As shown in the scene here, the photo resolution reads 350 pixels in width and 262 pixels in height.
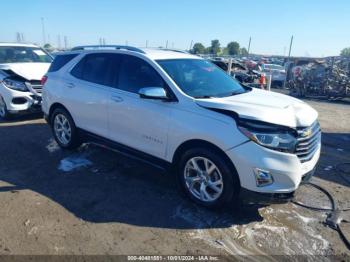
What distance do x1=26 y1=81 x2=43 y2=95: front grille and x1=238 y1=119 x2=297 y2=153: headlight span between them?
6.03 metres

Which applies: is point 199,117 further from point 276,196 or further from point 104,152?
point 104,152

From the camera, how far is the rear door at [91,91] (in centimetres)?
506

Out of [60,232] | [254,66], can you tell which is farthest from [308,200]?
[254,66]

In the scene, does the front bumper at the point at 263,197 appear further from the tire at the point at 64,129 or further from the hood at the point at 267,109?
the tire at the point at 64,129

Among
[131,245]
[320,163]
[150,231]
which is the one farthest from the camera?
[320,163]

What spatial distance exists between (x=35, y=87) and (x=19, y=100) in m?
0.48

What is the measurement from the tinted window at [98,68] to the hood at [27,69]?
2897 mm

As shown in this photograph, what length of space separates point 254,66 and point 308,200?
2565cm

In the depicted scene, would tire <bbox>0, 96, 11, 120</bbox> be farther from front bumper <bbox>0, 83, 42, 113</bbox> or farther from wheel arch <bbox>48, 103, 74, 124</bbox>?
wheel arch <bbox>48, 103, 74, 124</bbox>

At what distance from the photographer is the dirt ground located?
11.1 feet

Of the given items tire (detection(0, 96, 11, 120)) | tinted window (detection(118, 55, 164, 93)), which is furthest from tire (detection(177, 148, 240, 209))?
tire (detection(0, 96, 11, 120))

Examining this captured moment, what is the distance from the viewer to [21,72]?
8031 mm

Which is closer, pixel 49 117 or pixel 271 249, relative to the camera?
pixel 271 249

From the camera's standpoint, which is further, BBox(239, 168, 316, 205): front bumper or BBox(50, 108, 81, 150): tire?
BBox(50, 108, 81, 150): tire
